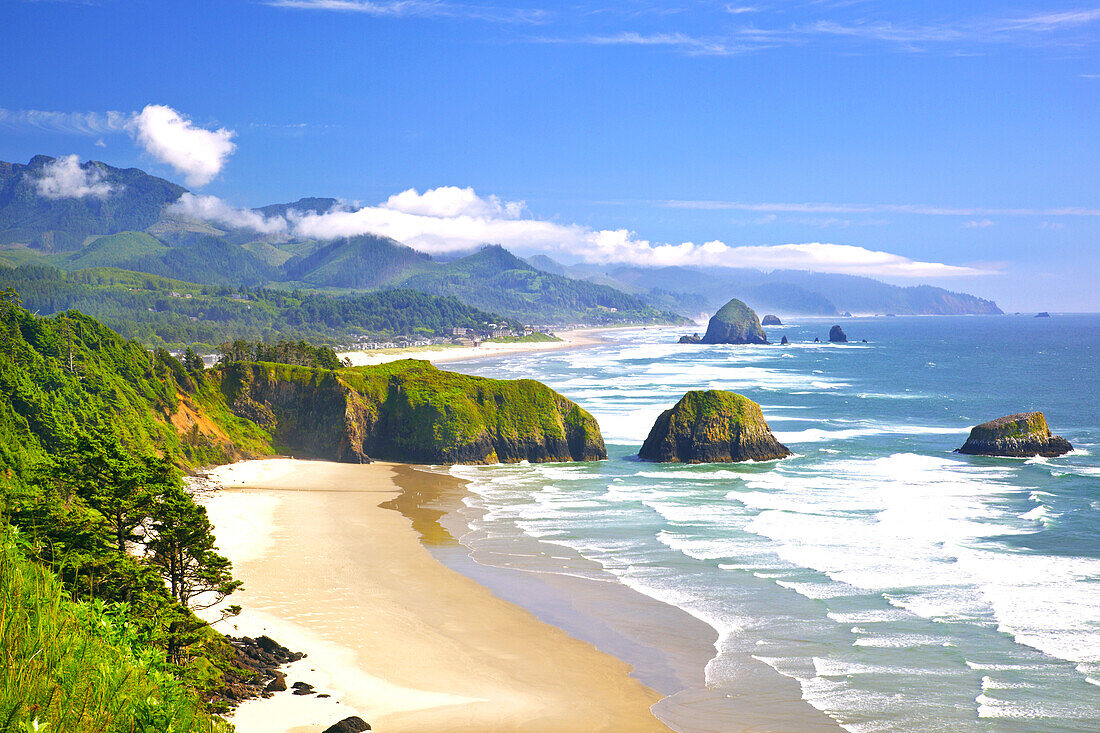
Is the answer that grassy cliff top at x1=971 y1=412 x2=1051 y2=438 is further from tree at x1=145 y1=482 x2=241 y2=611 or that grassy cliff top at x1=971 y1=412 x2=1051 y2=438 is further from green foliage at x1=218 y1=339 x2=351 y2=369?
tree at x1=145 y1=482 x2=241 y2=611

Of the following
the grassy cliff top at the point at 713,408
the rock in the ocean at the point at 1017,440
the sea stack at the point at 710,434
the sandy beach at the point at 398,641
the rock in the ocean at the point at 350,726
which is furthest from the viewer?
the grassy cliff top at the point at 713,408

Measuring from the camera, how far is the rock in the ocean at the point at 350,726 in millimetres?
18469

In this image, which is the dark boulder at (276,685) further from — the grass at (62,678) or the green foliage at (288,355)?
the green foliage at (288,355)

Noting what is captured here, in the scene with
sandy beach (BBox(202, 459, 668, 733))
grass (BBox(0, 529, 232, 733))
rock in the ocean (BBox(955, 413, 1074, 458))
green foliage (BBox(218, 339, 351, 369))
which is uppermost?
green foliage (BBox(218, 339, 351, 369))

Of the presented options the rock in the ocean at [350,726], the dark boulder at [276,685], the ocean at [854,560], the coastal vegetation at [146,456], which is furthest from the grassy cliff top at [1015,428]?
the dark boulder at [276,685]

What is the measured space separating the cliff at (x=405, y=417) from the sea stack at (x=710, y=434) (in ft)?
16.6

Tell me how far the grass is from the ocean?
1454 cm

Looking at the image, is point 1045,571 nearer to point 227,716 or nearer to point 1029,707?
point 1029,707

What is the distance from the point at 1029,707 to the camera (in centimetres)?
2069

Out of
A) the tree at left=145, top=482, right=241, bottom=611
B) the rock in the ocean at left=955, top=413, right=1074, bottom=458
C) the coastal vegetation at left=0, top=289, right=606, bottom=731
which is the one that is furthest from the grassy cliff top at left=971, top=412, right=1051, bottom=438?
the tree at left=145, top=482, right=241, bottom=611

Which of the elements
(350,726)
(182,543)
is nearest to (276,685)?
(350,726)

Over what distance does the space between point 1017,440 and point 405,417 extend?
44798 mm

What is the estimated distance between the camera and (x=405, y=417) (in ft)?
191

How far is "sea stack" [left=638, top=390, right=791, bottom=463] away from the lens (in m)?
57.5
